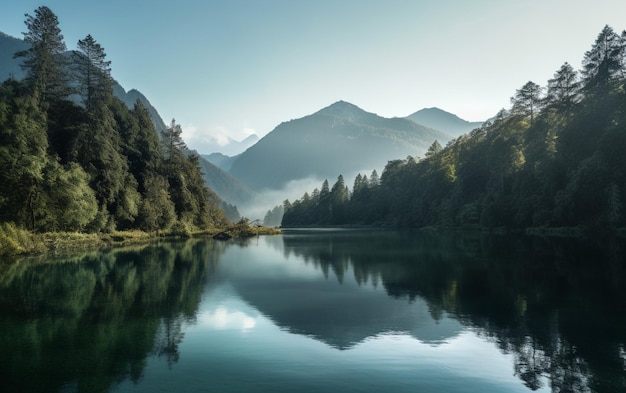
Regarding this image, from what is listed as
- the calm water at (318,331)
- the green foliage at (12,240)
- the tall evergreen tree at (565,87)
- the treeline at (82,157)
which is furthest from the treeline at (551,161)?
the green foliage at (12,240)

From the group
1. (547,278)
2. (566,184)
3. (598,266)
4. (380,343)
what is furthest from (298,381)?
(566,184)

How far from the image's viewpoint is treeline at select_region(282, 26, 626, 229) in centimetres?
6494

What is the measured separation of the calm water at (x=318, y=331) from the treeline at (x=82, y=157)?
2455 cm

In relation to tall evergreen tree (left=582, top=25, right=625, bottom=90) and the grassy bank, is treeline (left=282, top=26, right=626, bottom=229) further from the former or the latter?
the grassy bank

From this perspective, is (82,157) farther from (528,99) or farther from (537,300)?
(528,99)

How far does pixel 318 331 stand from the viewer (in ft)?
58.5

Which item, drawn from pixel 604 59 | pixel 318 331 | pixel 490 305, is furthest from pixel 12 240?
pixel 604 59

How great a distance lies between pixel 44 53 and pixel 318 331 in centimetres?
8434

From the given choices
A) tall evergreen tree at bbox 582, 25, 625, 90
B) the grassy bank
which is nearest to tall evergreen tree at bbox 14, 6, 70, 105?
the grassy bank

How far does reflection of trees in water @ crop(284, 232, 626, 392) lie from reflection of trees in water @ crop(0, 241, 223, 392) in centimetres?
1228

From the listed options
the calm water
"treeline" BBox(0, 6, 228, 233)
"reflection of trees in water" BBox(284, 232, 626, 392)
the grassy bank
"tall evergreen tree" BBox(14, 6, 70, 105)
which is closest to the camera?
the calm water

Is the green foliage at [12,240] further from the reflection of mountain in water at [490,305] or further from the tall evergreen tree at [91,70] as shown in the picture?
the tall evergreen tree at [91,70]

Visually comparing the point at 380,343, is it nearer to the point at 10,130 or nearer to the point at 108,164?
the point at 10,130

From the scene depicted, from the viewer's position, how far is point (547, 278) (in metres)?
29.7
